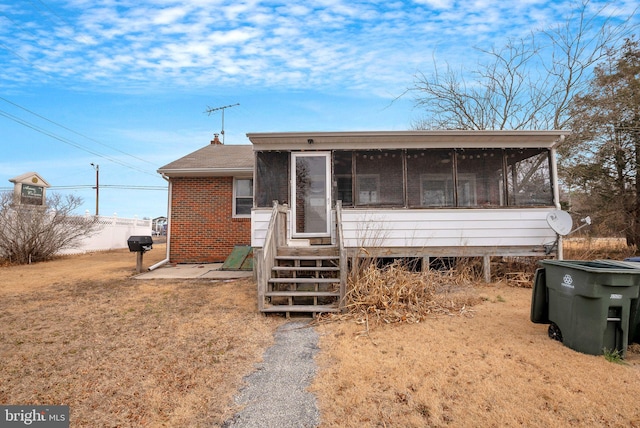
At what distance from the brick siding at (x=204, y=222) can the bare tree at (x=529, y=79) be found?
9.35 meters

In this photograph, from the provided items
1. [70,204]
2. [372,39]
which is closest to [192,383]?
[372,39]

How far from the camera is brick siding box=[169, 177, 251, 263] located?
10141 millimetres

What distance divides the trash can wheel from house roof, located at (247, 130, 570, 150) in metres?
4.45

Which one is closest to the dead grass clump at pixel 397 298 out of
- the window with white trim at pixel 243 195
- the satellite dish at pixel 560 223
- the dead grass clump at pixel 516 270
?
the dead grass clump at pixel 516 270

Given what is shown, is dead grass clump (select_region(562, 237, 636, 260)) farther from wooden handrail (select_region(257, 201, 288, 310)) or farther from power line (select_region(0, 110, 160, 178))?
power line (select_region(0, 110, 160, 178))

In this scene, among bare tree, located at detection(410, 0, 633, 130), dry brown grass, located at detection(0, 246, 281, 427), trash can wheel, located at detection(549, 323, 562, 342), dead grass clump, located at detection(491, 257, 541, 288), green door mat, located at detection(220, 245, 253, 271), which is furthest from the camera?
A: bare tree, located at detection(410, 0, 633, 130)

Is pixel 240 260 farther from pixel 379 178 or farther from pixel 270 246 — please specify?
pixel 379 178

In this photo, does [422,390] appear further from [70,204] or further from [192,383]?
[70,204]

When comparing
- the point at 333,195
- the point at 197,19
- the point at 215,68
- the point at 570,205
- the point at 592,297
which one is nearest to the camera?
the point at 592,297

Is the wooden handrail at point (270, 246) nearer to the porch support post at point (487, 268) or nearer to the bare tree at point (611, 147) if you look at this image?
the porch support post at point (487, 268)

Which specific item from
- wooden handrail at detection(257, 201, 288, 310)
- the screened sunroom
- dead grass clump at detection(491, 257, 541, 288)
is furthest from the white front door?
dead grass clump at detection(491, 257, 541, 288)

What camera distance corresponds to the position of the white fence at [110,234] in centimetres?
1426

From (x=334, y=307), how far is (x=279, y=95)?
12.2 meters

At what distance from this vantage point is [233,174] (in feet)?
32.8
